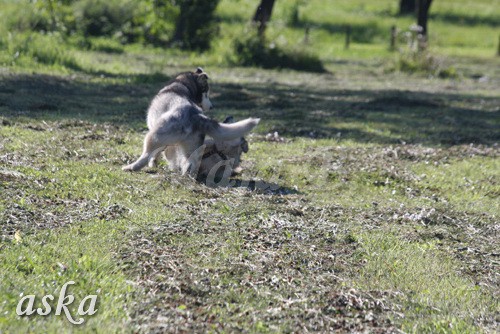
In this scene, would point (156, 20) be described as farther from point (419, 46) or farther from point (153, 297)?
point (153, 297)

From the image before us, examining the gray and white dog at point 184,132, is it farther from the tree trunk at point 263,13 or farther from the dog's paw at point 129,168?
the tree trunk at point 263,13

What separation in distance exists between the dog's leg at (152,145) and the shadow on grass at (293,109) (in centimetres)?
286

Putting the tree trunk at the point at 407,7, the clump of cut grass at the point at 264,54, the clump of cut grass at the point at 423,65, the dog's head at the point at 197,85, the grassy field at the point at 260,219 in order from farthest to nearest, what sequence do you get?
the tree trunk at the point at 407,7
the clump of cut grass at the point at 423,65
the clump of cut grass at the point at 264,54
the dog's head at the point at 197,85
the grassy field at the point at 260,219

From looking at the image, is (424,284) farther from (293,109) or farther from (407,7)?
(407,7)

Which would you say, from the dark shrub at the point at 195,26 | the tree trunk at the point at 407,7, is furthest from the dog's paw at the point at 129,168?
the tree trunk at the point at 407,7

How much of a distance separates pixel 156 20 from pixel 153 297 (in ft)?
70.3

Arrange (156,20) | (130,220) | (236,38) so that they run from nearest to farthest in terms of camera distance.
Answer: (130,220)
(236,38)
(156,20)

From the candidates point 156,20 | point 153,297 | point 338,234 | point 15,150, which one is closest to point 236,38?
point 156,20

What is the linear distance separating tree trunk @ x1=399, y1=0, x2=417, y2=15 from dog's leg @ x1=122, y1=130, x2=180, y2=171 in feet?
128

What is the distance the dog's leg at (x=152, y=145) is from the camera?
7656mm

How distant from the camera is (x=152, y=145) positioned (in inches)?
305

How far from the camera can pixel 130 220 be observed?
6.16 meters

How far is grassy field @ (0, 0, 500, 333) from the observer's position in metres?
4.74

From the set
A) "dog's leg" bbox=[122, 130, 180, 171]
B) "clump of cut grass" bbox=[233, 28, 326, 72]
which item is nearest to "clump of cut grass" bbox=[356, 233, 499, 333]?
"dog's leg" bbox=[122, 130, 180, 171]
